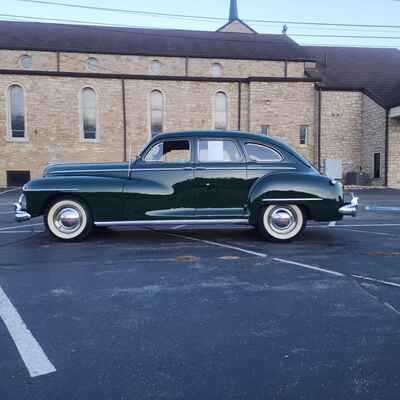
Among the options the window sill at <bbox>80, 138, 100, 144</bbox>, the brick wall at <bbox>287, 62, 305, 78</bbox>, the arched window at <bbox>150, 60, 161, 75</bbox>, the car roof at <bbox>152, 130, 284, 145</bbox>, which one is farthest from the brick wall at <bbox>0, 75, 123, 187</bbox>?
the car roof at <bbox>152, 130, 284, 145</bbox>

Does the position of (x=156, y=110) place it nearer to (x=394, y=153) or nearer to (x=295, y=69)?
(x=295, y=69)

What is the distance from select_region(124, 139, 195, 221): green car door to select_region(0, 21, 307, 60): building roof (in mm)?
26421

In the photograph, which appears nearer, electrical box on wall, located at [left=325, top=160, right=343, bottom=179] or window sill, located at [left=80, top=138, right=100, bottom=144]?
window sill, located at [left=80, top=138, right=100, bottom=144]

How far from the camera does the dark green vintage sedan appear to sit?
6543mm

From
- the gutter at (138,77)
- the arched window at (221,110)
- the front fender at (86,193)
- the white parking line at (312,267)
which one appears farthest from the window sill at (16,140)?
the white parking line at (312,267)

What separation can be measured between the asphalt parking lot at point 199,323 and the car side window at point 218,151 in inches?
62.1

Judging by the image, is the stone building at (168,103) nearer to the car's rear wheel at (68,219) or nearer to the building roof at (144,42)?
the building roof at (144,42)

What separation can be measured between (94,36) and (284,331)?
34.4m

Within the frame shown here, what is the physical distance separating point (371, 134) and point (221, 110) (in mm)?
10049

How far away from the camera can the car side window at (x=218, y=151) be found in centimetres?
675

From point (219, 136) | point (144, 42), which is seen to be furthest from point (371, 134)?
point (219, 136)

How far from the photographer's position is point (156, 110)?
26750 mm

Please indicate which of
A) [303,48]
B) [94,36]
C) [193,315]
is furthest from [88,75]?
[193,315]

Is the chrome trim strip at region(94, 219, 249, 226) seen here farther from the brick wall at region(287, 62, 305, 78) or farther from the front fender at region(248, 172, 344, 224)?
the brick wall at region(287, 62, 305, 78)
